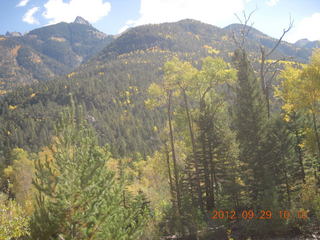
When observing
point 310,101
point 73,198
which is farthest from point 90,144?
point 310,101

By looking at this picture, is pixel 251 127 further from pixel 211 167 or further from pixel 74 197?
pixel 74 197

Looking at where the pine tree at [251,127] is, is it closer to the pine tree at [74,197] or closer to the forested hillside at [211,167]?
the forested hillside at [211,167]

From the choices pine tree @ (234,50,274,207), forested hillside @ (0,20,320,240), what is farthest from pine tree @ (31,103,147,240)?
pine tree @ (234,50,274,207)

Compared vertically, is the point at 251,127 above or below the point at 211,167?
above

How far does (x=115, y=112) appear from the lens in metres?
161

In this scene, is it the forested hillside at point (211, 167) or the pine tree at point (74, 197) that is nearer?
the pine tree at point (74, 197)

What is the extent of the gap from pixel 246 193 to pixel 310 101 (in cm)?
768

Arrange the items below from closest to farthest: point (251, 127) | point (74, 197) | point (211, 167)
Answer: point (74, 197) < point (251, 127) < point (211, 167)

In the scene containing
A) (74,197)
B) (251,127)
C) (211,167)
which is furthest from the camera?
(211,167)

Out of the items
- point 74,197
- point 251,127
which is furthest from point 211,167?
point 74,197

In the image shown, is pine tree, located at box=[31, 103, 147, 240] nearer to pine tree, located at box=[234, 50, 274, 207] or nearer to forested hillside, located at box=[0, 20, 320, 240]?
forested hillside, located at box=[0, 20, 320, 240]

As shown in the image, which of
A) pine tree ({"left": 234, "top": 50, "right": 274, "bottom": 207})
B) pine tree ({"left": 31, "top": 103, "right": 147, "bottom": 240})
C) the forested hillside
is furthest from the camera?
pine tree ({"left": 234, "top": 50, "right": 274, "bottom": 207})

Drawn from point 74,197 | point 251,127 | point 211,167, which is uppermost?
point 251,127

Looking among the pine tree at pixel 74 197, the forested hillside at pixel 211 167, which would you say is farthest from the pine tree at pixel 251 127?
the pine tree at pixel 74 197
